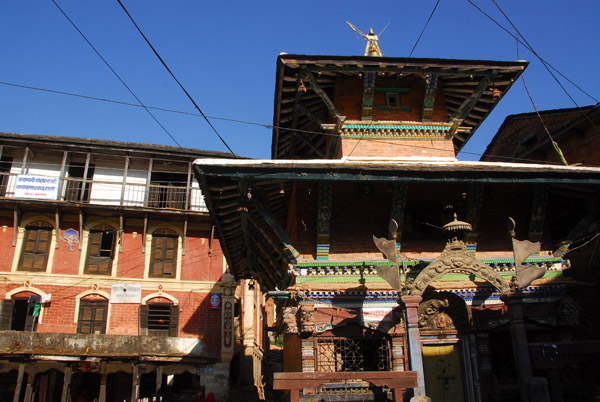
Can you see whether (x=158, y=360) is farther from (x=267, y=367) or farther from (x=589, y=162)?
(x=589, y=162)

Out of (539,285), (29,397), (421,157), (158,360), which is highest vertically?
(421,157)

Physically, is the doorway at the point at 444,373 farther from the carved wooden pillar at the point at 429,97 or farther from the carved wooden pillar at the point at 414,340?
the carved wooden pillar at the point at 429,97

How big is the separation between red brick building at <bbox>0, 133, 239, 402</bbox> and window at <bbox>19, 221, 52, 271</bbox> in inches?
1.8

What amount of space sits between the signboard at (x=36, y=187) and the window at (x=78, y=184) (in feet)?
2.46

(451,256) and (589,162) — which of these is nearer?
(451,256)

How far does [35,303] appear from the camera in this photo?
23469 millimetres

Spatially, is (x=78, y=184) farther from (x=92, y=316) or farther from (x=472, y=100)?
(x=472, y=100)

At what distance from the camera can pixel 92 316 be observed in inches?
955

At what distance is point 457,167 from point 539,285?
3.71 m

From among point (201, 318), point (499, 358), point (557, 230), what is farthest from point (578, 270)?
point (201, 318)

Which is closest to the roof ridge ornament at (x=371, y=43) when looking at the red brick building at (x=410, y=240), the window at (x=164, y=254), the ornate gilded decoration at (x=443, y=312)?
the red brick building at (x=410, y=240)

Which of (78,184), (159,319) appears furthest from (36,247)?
(159,319)

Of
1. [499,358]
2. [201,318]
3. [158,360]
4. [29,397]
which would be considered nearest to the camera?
[499,358]

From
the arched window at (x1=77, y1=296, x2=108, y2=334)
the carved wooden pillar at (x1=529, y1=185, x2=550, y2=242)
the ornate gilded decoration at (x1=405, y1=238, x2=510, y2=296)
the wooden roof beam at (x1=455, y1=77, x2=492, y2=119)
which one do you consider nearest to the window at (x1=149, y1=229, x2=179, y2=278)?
the arched window at (x1=77, y1=296, x2=108, y2=334)
